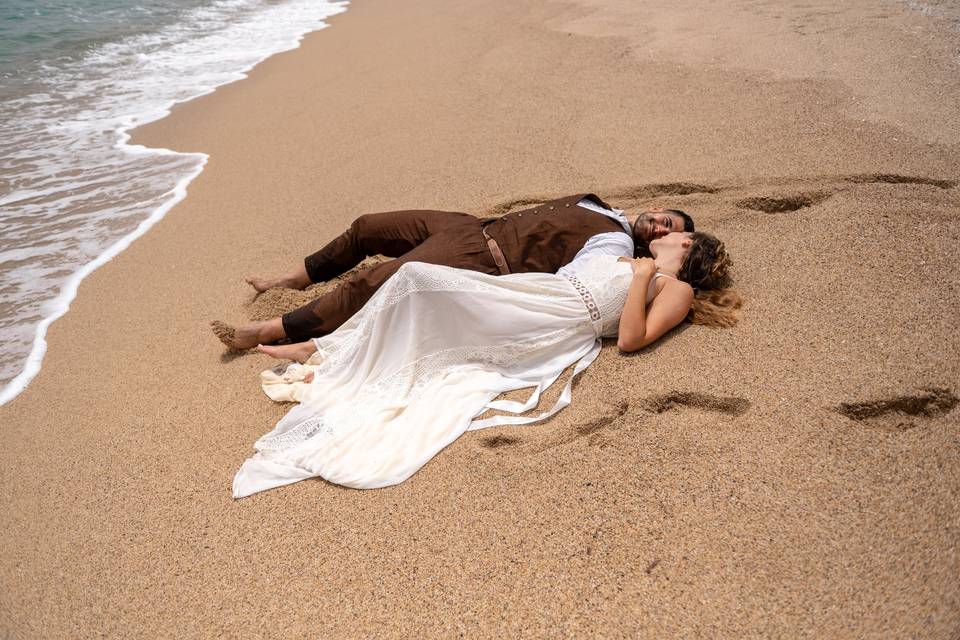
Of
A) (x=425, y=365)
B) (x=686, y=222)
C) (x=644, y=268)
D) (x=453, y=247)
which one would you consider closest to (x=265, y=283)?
(x=453, y=247)

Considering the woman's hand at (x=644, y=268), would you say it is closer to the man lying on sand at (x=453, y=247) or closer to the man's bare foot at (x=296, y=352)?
the man lying on sand at (x=453, y=247)

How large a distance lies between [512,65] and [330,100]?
192 centimetres

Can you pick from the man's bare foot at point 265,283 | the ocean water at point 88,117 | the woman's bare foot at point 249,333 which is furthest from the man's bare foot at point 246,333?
the ocean water at point 88,117

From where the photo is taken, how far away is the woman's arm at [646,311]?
2.75 m

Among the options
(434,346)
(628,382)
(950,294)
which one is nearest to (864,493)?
(628,382)

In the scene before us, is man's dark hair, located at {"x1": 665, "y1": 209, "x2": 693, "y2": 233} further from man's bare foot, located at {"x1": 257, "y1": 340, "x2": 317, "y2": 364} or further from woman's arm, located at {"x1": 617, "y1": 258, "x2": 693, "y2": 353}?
man's bare foot, located at {"x1": 257, "y1": 340, "x2": 317, "y2": 364}

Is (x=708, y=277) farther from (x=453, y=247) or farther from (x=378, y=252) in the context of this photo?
(x=378, y=252)

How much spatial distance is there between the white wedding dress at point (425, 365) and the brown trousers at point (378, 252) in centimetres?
13

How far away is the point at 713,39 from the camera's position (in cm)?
632

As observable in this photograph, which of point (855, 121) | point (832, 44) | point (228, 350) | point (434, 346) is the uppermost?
point (832, 44)

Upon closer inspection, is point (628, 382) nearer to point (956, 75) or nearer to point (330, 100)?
point (956, 75)

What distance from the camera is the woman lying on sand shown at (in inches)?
95.3

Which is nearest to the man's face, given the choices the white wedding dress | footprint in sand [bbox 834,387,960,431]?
A: the white wedding dress

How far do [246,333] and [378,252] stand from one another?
84 cm
